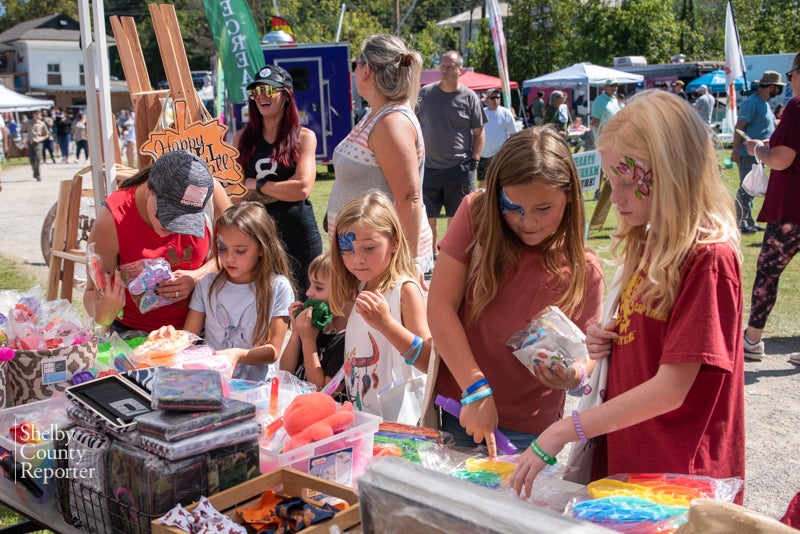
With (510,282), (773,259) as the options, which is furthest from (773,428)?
(510,282)

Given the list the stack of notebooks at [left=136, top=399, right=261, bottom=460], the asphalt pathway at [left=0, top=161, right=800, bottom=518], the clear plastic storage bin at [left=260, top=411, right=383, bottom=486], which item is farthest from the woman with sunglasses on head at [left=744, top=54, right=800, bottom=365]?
the stack of notebooks at [left=136, top=399, right=261, bottom=460]

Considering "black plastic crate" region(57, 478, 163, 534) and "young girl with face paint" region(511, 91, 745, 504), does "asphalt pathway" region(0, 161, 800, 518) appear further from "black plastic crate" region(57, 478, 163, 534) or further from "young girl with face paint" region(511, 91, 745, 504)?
"black plastic crate" region(57, 478, 163, 534)

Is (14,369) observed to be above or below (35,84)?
below

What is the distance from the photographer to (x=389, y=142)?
376cm

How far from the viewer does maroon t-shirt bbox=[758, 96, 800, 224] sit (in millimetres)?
5281


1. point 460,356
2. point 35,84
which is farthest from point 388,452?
point 35,84

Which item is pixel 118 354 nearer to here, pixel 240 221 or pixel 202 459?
pixel 240 221

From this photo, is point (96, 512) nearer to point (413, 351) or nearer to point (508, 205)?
point (413, 351)

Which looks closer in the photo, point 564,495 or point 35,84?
point 564,495

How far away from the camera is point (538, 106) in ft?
91.1

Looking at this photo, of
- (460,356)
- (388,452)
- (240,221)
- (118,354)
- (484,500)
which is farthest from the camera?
(240,221)

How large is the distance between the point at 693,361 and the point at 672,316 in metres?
0.12

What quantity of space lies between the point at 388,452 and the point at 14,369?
1.39 metres

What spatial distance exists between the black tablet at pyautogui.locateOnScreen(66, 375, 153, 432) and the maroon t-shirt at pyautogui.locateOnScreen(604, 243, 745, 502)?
117 cm
